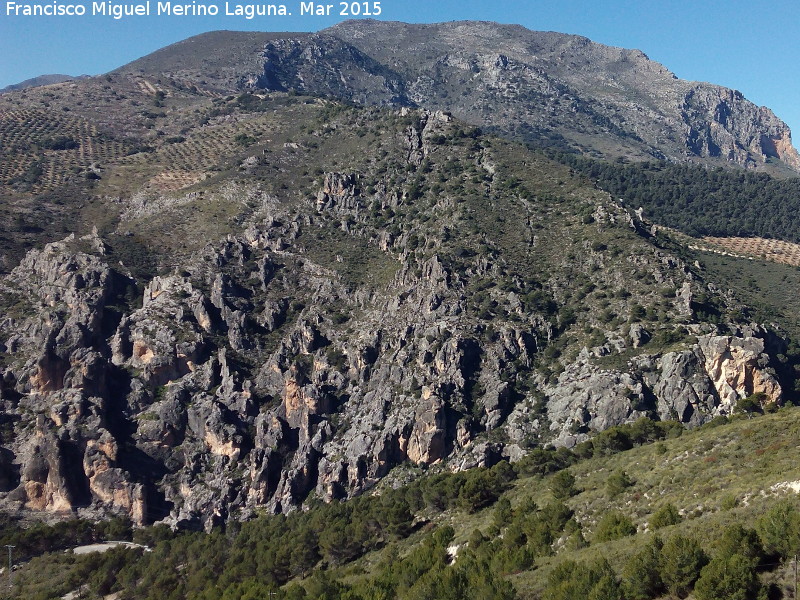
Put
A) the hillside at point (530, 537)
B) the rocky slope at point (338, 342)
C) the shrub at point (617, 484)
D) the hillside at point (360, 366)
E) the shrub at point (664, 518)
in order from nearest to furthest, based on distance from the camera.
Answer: the hillside at point (530, 537) → the shrub at point (664, 518) → the shrub at point (617, 484) → the hillside at point (360, 366) → the rocky slope at point (338, 342)

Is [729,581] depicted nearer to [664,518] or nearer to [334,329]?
[664,518]

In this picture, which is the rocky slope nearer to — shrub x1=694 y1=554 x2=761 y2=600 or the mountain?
the mountain

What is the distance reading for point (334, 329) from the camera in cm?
10656

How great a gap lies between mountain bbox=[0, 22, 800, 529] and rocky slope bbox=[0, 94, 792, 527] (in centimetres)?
28

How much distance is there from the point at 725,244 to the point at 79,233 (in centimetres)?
10511

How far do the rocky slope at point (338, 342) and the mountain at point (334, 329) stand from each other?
280 mm

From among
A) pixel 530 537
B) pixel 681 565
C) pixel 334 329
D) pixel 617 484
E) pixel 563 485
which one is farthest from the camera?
pixel 334 329

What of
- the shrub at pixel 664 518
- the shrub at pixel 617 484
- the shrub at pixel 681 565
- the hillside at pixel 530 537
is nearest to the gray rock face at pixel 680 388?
the hillside at pixel 530 537

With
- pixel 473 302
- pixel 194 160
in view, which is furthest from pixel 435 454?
pixel 194 160

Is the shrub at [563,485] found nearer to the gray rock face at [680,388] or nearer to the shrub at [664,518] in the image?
the shrub at [664,518]

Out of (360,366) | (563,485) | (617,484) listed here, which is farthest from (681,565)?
(360,366)

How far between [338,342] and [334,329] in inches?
98.8

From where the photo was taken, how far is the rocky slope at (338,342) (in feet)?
297

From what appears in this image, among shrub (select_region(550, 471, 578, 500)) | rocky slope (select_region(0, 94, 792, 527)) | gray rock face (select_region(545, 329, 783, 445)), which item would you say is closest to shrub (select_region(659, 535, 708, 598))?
shrub (select_region(550, 471, 578, 500))
